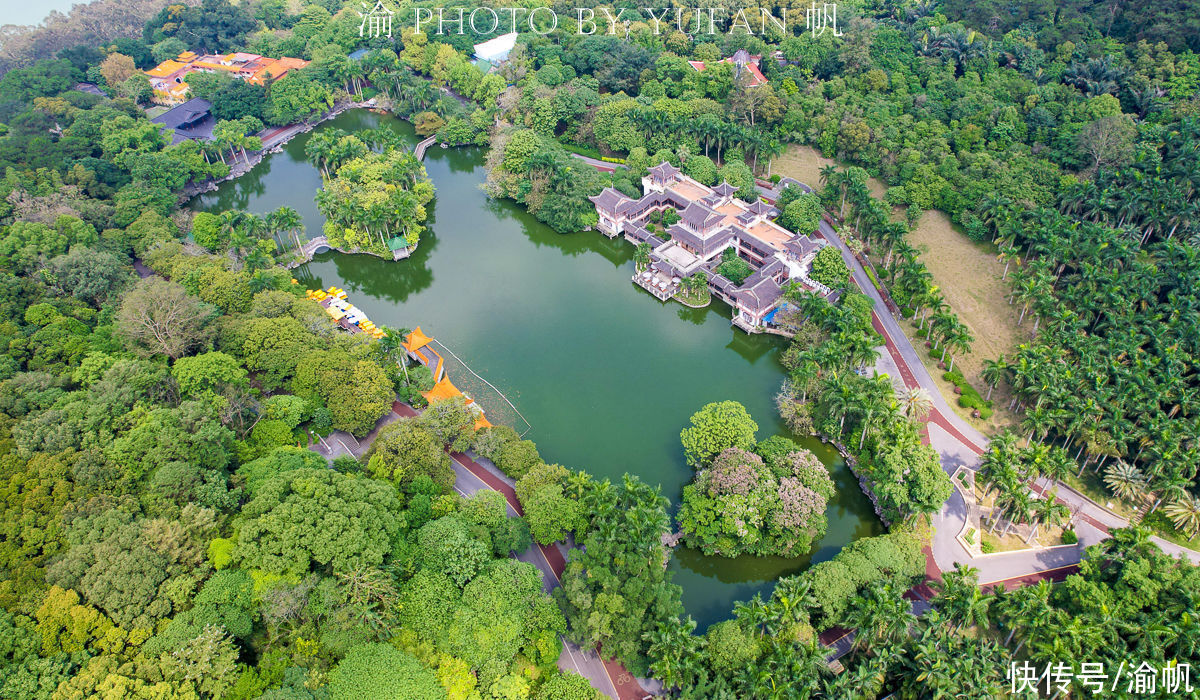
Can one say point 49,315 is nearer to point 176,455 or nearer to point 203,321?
point 203,321

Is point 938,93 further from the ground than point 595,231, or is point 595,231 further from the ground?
point 938,93

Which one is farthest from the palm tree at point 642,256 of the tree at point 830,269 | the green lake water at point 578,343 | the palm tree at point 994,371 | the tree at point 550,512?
the palm tree at point 994,371

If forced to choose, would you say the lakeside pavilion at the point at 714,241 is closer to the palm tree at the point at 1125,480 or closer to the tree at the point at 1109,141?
the palm tree at the point at 1125,480

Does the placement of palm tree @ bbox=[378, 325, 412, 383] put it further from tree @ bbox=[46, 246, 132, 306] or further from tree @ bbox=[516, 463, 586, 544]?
tree @ bbox=[46, 246, 132, 306]

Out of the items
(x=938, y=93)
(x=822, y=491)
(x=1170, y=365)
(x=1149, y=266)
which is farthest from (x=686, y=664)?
(x=938, y=93)

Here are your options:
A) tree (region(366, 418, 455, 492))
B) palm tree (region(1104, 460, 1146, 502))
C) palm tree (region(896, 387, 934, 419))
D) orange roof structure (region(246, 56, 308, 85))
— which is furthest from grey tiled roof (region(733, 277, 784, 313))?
orange roof structure (region(246, 56, 308, 85))

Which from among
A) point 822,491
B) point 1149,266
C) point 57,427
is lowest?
point 822,491
